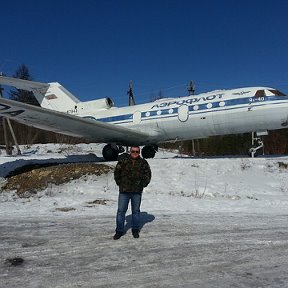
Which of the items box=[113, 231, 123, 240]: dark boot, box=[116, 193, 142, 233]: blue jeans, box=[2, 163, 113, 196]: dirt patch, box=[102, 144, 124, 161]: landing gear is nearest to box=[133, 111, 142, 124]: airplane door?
box=[102, 144, 124, 161]: landing gear

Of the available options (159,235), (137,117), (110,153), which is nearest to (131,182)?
(159,235)

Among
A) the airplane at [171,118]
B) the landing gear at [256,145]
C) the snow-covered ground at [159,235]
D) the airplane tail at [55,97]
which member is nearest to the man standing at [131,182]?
the snow-covered ground at [159,235]

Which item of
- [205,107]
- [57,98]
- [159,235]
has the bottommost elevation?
[159,235]

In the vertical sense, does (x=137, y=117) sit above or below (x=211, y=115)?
above

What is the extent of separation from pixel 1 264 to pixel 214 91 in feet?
48.3

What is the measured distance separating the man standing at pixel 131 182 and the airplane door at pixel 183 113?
1091 centimetres

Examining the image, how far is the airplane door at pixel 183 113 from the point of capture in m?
17.9

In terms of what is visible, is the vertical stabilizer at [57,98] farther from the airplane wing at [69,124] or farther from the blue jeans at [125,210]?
the blue jeans at [125,210]

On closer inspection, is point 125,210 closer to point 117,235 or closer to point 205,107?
point 117,235

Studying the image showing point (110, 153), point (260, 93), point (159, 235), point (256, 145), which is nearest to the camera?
point (159, 235)

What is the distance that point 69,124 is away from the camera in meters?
17.2

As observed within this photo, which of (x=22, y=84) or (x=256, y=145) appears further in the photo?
(x=22, y=84)

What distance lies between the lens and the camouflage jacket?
279 inches

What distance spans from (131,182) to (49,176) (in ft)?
24.1
